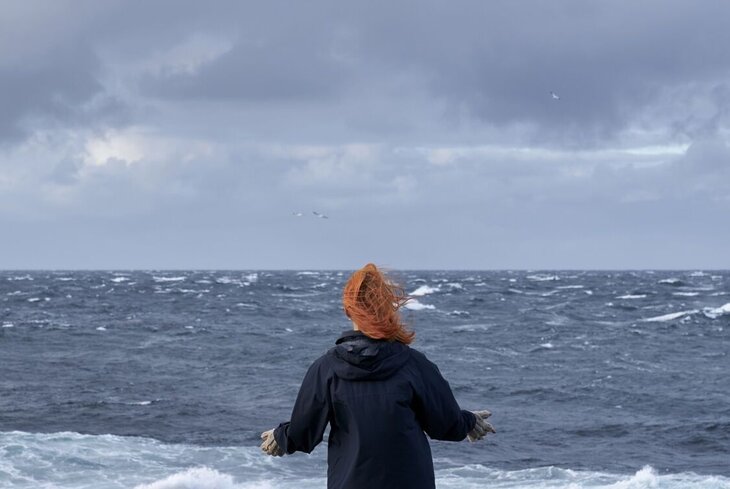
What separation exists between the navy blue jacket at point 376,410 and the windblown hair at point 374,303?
4 centimetres

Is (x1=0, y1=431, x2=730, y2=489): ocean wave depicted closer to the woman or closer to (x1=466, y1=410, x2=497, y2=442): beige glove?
(x1=466, y1=410, x2=497, y2=442): beige glove

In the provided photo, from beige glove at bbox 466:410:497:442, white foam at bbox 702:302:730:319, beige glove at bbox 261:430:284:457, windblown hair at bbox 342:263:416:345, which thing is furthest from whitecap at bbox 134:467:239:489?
white foam at bbox 702:302:730:319

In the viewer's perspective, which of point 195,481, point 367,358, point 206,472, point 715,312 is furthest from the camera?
point 715,312

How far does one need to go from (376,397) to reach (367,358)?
15 cm

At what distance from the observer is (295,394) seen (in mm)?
28391

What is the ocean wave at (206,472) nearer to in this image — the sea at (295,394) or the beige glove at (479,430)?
the sea at (295,394)

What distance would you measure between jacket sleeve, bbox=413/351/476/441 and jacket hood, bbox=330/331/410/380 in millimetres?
97

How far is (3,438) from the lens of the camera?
821 inches

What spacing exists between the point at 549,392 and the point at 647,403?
303 centimetres

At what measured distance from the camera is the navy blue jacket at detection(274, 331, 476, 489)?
11.8 ft

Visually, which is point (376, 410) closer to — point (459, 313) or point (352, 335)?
point (352, 335)

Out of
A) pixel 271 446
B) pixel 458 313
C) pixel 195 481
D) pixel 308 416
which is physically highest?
pixel 308 416

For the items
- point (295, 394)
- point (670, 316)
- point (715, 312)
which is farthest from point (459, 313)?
point (295, 394)

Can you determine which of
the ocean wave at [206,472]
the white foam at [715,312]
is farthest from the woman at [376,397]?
the white foam at [715,312]
